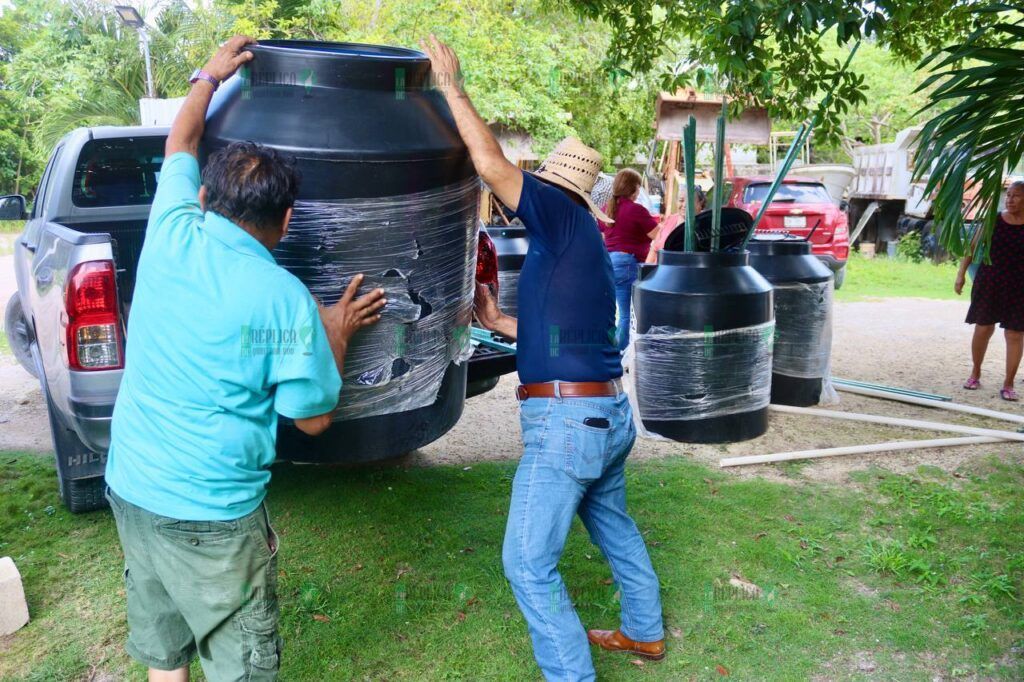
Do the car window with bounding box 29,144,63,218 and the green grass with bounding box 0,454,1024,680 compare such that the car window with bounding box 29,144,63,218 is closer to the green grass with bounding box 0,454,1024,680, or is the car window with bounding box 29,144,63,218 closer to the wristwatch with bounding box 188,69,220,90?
the green grass with bounding box 0,454,1024,680

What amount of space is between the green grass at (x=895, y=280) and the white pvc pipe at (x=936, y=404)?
6205 mm

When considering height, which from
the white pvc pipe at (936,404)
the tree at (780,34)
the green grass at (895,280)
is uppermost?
the tree at (780,34)

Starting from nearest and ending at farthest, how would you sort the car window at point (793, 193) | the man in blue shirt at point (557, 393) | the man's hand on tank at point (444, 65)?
the man's hand on tank at point (444, 65) < the man in blue shirt at point (557, 393) < the car window at point (793, 193)

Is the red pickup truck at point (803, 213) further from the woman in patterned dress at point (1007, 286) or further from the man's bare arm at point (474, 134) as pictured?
the man's bare arm at point (474, 134)

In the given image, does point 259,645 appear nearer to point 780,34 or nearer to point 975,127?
point 975,127

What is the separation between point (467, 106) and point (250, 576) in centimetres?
138

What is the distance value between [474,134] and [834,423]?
14.0ft

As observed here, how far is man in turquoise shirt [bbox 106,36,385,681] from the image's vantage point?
1.93 m

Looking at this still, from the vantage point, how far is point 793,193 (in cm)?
1299

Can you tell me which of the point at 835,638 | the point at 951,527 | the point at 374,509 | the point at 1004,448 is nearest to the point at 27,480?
the point at 374,509

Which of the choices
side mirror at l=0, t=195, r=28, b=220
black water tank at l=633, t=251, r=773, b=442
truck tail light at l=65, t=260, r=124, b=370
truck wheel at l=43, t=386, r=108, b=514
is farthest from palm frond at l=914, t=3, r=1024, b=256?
side mirror at l=0, t=195, r=28, b=220

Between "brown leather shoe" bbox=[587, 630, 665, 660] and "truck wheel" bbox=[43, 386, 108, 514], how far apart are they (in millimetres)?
2351

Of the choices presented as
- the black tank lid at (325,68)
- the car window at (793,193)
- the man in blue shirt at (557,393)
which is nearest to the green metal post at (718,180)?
the man in blue shirt at (557,393)

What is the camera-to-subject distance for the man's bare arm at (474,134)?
235 centimetres
